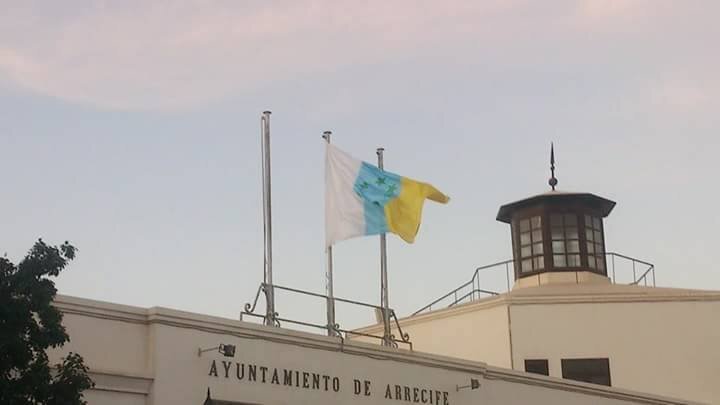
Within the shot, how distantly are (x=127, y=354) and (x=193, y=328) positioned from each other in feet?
4.17

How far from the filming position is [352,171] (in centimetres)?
2559

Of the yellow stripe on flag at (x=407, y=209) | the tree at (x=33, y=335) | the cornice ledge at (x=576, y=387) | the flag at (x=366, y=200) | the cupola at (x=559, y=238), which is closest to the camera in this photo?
the tree at (x=33, y=335)

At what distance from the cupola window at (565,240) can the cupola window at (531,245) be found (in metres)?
0.37

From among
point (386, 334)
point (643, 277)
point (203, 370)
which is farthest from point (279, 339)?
point (643, 277)

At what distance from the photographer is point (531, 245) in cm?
3591

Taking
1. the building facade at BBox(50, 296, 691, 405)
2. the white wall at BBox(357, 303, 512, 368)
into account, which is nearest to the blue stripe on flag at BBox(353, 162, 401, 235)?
the building facade at BBox(50, 296, 691, 405)

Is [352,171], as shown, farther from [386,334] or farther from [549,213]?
[549,213]

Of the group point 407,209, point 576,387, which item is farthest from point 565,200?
point 407,209

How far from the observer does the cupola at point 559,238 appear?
3531 centimetres

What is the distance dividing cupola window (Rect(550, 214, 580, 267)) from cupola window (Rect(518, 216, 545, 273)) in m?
0.37

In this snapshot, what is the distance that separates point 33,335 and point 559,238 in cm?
2197

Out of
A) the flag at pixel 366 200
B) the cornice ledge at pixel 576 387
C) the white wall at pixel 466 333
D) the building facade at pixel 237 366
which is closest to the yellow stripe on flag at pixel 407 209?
the flag at pixel 366 200

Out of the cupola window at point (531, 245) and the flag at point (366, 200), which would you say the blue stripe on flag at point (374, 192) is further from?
the cupola window at point (531, 245)

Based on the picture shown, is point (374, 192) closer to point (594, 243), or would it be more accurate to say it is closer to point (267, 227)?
point (267, 227)
